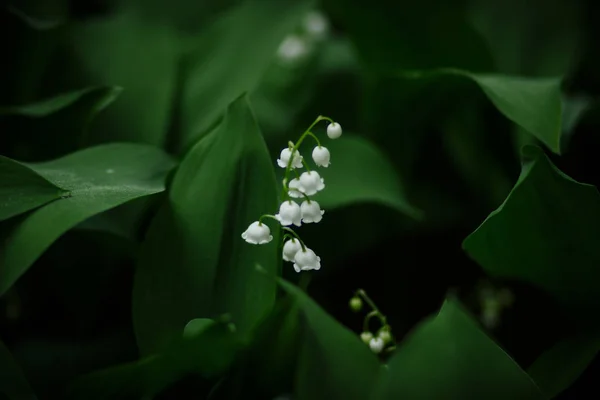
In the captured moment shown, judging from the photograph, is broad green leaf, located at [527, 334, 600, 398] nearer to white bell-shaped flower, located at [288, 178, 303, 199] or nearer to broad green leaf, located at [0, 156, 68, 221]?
white bell-shaped flower, located at [288, 178, 303, 199]

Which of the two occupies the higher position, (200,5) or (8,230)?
(200,5)

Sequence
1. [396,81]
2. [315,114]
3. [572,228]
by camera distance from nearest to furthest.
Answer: [572,228] → [396,81] → [315,114]

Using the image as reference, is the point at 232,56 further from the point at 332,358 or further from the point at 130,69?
the point at 332,358

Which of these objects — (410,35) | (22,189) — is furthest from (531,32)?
(22,189)

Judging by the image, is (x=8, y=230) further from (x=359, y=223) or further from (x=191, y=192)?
(x=359, y=223)

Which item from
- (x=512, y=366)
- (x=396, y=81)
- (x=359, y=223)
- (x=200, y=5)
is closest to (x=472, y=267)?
(x=359, y=223)

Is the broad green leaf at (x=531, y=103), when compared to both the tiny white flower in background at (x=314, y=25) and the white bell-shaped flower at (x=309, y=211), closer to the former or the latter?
the white bell-shaped flower at (x=309, y=211)
